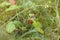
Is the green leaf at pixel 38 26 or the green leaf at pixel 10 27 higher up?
the green leaf at pixel 10 27

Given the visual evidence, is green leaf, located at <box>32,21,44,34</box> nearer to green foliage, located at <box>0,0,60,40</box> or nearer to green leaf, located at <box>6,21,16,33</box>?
green foliage, located at <box>0,0,60,40</box>

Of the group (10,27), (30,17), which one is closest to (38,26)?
(30,17)

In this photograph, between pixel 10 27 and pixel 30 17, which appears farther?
pixel 30 17

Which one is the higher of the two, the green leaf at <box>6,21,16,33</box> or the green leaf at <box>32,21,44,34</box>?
the green leaf at <box>6,21,16,33</box>

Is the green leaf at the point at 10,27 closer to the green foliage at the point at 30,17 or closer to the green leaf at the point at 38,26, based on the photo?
the green foliage at the point at 30,17

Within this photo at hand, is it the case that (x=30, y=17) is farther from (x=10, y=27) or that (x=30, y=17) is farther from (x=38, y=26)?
(x=10, y=27)

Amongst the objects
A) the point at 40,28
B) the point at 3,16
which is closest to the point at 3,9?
the point at 3,16

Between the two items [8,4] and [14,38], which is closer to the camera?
[14,38]

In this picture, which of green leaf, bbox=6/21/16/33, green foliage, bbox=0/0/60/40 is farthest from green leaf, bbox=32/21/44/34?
green leaf, bbox=6/21/16/33

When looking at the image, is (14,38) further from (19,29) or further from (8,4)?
(8,4)

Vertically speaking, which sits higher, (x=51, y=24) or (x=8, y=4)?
(x=8, y=4)

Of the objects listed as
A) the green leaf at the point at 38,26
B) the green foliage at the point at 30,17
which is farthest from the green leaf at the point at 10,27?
the green leaf at the point at 38,26
